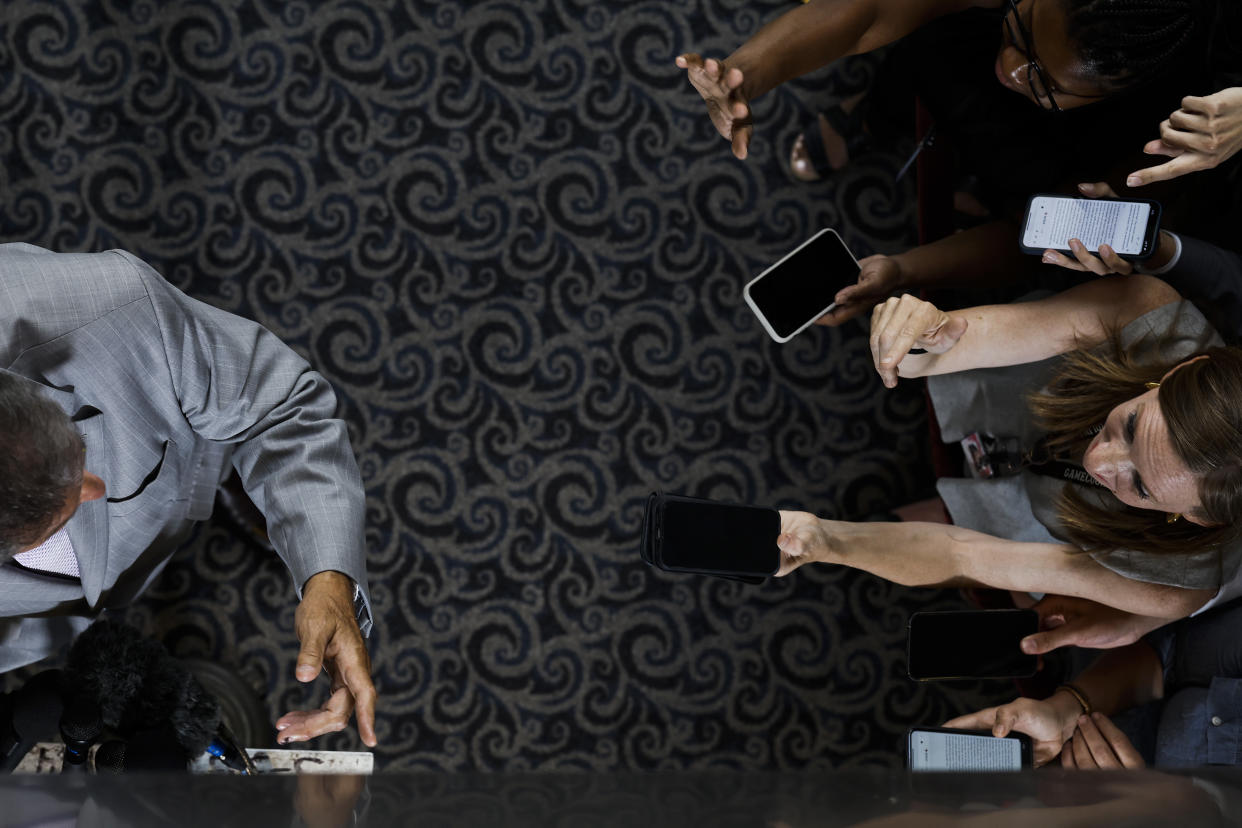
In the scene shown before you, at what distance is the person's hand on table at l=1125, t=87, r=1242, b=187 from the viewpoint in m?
1.34

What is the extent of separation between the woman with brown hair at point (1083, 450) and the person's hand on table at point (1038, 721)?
0.73ft

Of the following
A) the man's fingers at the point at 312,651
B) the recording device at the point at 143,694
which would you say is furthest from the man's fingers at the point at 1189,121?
the recording device at the point at 143,694

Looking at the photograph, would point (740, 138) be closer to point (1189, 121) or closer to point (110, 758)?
point (1189, 121)

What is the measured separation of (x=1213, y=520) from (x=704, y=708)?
1.12 metres

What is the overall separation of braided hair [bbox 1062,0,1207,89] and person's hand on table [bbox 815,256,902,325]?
0.50 metres

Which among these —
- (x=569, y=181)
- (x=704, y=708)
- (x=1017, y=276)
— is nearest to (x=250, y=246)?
(x=569, y=181)

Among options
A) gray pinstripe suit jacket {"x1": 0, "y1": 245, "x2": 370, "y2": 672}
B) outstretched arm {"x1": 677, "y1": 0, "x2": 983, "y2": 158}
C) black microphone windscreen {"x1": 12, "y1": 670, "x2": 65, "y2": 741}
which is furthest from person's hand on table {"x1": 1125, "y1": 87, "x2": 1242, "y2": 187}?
black microphone windscreen {"x1": 12, "y1": 670, "x2": 65, "y2": 741}

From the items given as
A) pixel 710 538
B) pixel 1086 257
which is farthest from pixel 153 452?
pixel 1086 257

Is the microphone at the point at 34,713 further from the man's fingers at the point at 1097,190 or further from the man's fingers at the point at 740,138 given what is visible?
the man's fingers at the point at 1097,190

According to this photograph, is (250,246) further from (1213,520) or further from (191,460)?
(1213,520)

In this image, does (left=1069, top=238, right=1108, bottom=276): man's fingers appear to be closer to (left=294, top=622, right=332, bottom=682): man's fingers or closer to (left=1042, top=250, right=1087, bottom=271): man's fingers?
(left=1042, top=250, right=1087, bottom=271): man's fingers

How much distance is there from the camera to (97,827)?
88 centimetres

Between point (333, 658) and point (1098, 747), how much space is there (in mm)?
1249

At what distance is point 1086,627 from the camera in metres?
1.57
